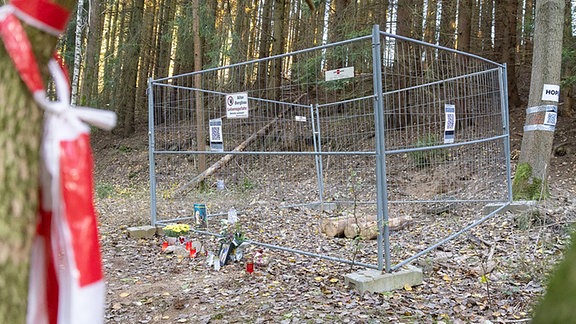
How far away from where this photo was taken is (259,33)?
1545cm

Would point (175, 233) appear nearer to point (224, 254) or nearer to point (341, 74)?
point (224, 254)

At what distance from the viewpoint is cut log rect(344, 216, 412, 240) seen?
5290mm

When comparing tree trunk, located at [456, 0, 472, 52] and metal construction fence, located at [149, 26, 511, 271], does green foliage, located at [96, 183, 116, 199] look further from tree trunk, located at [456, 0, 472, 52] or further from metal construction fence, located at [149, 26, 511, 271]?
tree trunk, located at [456, 0, 472, 52]

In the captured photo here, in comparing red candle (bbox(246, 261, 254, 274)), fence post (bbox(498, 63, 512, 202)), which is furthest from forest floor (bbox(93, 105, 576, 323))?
fence post (bbox(498, 63, 512, 202))

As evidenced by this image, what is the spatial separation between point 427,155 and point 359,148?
2.44 metres

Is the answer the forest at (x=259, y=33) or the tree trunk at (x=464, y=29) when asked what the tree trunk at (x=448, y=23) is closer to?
the forest at (x=259, y=33)

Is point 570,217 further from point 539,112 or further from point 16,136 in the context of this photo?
point 16,136

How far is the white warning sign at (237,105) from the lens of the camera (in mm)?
5410

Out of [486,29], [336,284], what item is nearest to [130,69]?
[486,29]

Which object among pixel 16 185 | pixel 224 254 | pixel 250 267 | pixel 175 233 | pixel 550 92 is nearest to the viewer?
pixel 16 185

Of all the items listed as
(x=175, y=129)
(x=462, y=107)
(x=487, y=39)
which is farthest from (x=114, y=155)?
(x=462, y=107)

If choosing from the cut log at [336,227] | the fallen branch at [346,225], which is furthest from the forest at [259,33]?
the cut log at [336,227]

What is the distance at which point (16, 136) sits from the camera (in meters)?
0.94

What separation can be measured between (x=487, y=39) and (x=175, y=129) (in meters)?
9.32
